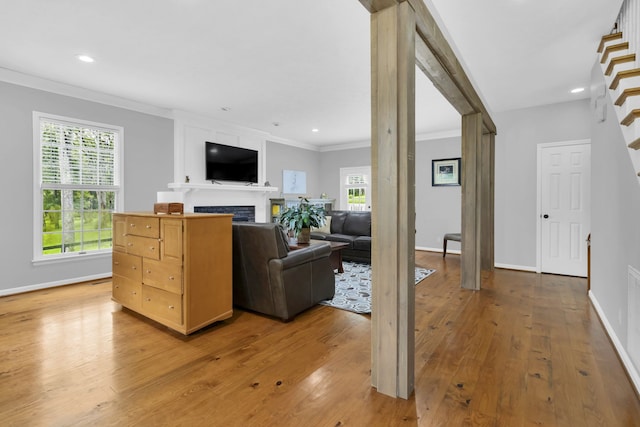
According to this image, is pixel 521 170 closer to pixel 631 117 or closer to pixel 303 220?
pixel 631 117

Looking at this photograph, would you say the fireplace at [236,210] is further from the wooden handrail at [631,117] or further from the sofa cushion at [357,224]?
the wooden handrail at [631,117]

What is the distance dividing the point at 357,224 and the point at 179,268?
3733 mm

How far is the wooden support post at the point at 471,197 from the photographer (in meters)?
3.69

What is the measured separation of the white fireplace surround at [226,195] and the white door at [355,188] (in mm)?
1955

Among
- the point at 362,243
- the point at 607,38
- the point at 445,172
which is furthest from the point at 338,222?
the point at 607,38

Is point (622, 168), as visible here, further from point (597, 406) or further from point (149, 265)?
point (149, 265)

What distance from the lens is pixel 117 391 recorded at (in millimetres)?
1769

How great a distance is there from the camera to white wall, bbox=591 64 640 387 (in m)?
2.09

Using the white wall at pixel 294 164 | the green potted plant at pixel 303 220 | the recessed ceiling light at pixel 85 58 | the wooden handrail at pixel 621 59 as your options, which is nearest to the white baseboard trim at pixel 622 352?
the wooden handrail at pixel 621 59

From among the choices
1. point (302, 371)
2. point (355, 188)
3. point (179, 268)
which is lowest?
point (302, 371)

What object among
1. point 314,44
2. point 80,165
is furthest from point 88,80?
point 314,44

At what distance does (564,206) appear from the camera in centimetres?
444

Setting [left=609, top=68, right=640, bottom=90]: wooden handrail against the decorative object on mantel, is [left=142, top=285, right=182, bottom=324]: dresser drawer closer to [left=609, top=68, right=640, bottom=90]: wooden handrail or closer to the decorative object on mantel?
the decorative object on mantel

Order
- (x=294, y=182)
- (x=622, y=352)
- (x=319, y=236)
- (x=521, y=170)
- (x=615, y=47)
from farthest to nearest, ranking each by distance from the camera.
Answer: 1. (x=294, y=182)
2. (x=319, y=236)
3. (x=521, y=170)
4. (x=615, y=47)
5. (x=622, y=352)
